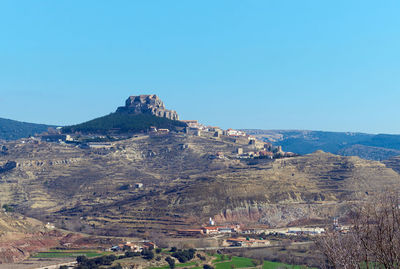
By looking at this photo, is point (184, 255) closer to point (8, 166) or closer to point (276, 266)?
point (276, 266)

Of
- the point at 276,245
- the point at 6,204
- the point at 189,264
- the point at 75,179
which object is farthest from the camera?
the point at 75,179

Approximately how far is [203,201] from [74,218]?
74.0 ft

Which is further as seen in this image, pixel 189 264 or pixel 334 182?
pixel 334 182

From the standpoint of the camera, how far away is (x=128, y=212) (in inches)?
4476

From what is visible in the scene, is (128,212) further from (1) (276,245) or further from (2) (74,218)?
(1) (276,245)

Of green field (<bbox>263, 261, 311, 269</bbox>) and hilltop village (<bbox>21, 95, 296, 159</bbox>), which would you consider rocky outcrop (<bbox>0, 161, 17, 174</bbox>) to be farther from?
green field (<bbox>263, 261, 311, 269</bbox>)

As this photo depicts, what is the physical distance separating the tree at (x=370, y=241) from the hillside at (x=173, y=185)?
6082 cm

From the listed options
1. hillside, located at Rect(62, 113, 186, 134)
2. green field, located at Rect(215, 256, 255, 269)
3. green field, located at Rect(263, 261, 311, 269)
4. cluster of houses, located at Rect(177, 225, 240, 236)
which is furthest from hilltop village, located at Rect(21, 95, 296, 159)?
green field, located at Rect(263, 261, 311, 269)

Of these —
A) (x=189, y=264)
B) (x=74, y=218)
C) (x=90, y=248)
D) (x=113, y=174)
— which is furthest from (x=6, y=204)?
(x=189, y=264)

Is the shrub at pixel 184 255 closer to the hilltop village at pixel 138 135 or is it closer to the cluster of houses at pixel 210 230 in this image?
the cluster of houses at pixel 210 230

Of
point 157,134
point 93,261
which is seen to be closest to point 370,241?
point 93,261

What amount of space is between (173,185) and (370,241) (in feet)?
346

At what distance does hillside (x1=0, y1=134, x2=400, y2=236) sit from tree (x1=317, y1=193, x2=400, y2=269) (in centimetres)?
6082

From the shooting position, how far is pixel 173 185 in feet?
432
